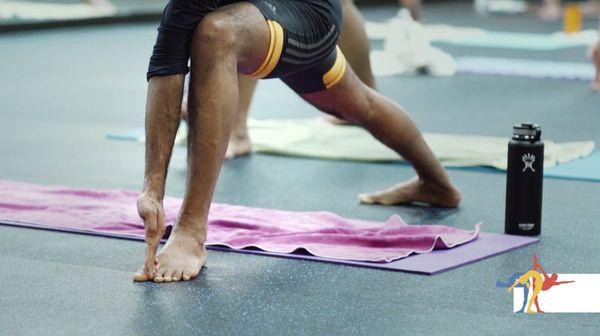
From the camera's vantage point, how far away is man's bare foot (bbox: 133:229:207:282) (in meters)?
2.43

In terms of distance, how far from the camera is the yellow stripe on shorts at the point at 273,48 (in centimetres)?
259

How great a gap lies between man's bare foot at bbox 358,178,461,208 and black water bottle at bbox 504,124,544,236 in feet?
1.03

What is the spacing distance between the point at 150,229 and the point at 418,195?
1043mm

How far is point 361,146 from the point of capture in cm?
420

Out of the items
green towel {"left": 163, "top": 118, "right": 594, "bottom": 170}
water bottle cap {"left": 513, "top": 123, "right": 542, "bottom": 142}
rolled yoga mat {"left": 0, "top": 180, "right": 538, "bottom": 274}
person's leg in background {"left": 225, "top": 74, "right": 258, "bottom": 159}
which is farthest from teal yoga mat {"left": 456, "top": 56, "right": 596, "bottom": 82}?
rolled yoga mat {"left": 0, "top": 180, "right": 538, "bottom": 274}

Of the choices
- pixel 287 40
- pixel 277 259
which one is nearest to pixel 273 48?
pixel 287 40

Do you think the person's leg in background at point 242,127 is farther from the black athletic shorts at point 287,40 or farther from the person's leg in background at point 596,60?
the person's leg in background at point 596,60

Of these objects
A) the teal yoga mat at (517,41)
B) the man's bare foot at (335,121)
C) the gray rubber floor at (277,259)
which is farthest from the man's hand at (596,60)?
the teal yoga mat at (517,41)

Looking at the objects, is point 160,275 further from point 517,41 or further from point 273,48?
point 517,41

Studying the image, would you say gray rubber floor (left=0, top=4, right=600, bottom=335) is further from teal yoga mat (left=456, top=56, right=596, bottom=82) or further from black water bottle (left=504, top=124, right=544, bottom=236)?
teal yoga mat (left=456, top=56, right=596, bottom=82)

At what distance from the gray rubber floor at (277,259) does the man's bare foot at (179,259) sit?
0.03 m

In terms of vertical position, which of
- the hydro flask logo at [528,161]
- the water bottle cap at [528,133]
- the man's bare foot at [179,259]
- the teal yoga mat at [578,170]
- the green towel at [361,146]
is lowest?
the green towel at [361,146]

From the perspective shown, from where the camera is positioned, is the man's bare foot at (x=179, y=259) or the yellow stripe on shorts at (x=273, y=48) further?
the yellow stripe on shorts at (x=273, y=48)

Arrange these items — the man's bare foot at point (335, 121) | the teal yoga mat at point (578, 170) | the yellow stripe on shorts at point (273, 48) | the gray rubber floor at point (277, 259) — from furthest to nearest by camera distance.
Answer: the man's bare foot at point (335, 121) < the teal yoga mat at point (578, 170) < the yellow stripe on shorts at point (273, 48) < the gray rubber floor at point (277, 259)
